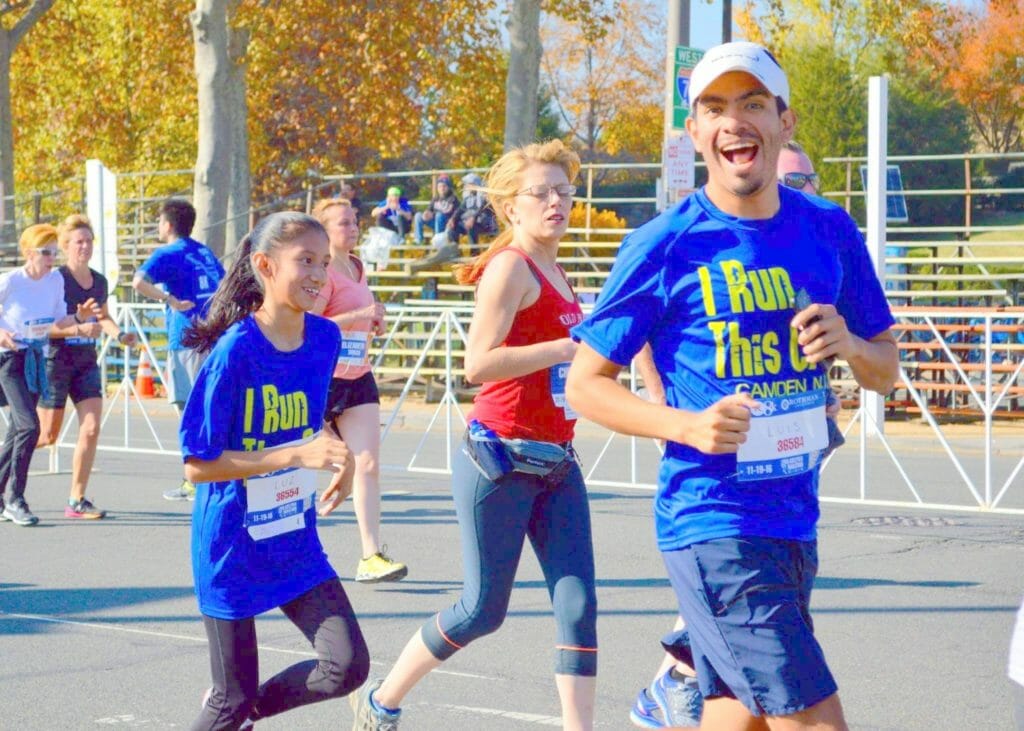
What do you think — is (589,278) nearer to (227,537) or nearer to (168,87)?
(168,87)

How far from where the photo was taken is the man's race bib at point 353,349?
27.6 ft

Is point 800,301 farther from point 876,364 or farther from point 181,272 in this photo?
point 181,272

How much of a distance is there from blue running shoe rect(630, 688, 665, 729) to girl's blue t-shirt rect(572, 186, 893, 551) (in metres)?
1.31

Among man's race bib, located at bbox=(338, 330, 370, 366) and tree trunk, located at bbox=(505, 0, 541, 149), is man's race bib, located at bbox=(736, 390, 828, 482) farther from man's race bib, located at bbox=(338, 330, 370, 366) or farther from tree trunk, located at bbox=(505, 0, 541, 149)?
tree trunk, located at bbox=(505, 0, 541, 149)

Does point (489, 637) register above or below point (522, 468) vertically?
below

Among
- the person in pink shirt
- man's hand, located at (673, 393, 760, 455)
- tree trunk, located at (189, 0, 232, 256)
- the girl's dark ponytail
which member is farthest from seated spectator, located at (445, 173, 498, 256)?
man's hand, located at (673, 393, 760, 455)

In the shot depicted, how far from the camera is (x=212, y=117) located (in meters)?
25.5

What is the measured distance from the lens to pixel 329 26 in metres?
34.9

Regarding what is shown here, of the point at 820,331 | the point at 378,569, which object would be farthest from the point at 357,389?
the point at 820,331

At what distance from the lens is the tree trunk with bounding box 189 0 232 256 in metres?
25.0

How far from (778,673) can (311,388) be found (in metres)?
1.78

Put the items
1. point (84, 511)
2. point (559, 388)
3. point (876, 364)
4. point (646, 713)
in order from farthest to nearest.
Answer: point (84, 511) → point (559, 388) → point (646, 713) → point (876, 364)

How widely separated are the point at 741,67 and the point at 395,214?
23.7 m

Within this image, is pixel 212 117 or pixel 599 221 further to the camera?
pixel 599 221
